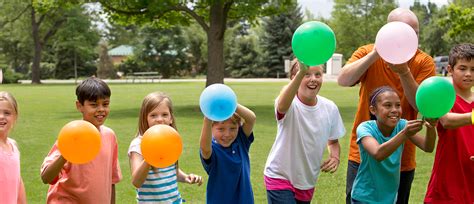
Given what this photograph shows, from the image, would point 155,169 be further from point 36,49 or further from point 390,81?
point 36,49

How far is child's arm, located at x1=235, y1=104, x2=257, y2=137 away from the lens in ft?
12.6

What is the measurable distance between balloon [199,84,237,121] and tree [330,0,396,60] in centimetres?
5557

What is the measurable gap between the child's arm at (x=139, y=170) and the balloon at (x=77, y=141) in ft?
1.34

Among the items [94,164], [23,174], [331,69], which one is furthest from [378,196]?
[331,69]

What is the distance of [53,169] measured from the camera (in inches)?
134

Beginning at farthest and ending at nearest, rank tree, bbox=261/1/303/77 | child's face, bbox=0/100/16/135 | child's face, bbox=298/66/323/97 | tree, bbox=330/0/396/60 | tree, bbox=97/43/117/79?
tree, bbox=97/43/117/79
tree, bbox=261/1/303/77
tree, bbox=330/0/396/60
child's face, bbox=298/66/323/97
child's face, bbox=0/100/16/135

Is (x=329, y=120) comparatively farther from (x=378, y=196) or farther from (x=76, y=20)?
(x=76, y=20)

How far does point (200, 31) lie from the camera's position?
6744 centimetres

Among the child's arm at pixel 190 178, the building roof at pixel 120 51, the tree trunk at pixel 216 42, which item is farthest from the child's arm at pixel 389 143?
the building roof at pixel 120 51

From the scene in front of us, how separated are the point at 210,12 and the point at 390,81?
1458 cm

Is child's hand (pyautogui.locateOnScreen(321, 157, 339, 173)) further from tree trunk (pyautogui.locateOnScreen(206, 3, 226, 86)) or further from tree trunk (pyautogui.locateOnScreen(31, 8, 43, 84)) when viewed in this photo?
tree trunk (pyautogui.locateOnScreen(31, 8, 43, 84))

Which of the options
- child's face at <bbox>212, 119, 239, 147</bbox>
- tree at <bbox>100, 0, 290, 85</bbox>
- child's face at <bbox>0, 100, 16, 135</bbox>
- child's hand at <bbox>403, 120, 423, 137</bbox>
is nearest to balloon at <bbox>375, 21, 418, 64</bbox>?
child's hand at <bbox>403, 120, 423, 137</bbox>

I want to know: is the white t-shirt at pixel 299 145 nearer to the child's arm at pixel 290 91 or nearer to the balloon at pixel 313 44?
the child's arm at pixel 290 91

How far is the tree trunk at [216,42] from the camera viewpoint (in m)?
18.2
